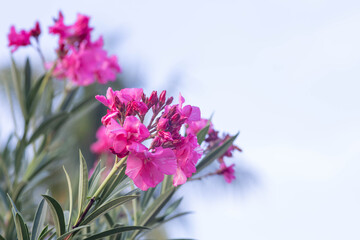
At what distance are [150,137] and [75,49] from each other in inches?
38.7

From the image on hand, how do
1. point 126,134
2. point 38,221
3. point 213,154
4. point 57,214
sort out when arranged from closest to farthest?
point 126,134
point 57,214
point 38,221
point 213,154

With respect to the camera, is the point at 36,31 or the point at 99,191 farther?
the point at 36,31

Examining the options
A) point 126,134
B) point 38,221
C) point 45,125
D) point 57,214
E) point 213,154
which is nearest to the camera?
point 126,134

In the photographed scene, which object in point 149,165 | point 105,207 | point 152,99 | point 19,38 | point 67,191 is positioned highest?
point 19,38

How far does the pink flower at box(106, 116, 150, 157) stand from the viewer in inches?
28.4

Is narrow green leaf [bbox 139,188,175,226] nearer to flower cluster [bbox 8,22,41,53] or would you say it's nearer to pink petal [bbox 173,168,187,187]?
pink petal [bbox 173,168,187,187]

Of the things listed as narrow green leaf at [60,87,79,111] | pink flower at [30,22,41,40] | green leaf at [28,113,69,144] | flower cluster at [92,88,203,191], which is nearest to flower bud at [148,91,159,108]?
flower cluster at [92,88,203,191]

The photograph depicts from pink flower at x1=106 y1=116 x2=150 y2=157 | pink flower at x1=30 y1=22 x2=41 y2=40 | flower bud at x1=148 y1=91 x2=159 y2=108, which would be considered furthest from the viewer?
pink flower at x1=30 y1=22 x2=41 y2=40

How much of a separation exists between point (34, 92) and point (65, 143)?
396mm

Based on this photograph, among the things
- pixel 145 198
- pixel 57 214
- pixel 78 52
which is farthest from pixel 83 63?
pixel 57 214

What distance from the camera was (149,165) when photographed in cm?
75

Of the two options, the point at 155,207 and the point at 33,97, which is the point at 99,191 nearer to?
the point at 155,207

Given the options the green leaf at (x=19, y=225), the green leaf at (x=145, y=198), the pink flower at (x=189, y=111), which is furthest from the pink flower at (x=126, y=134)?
the green leaf at (x=145, y=198)

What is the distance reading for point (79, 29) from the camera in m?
1.62
